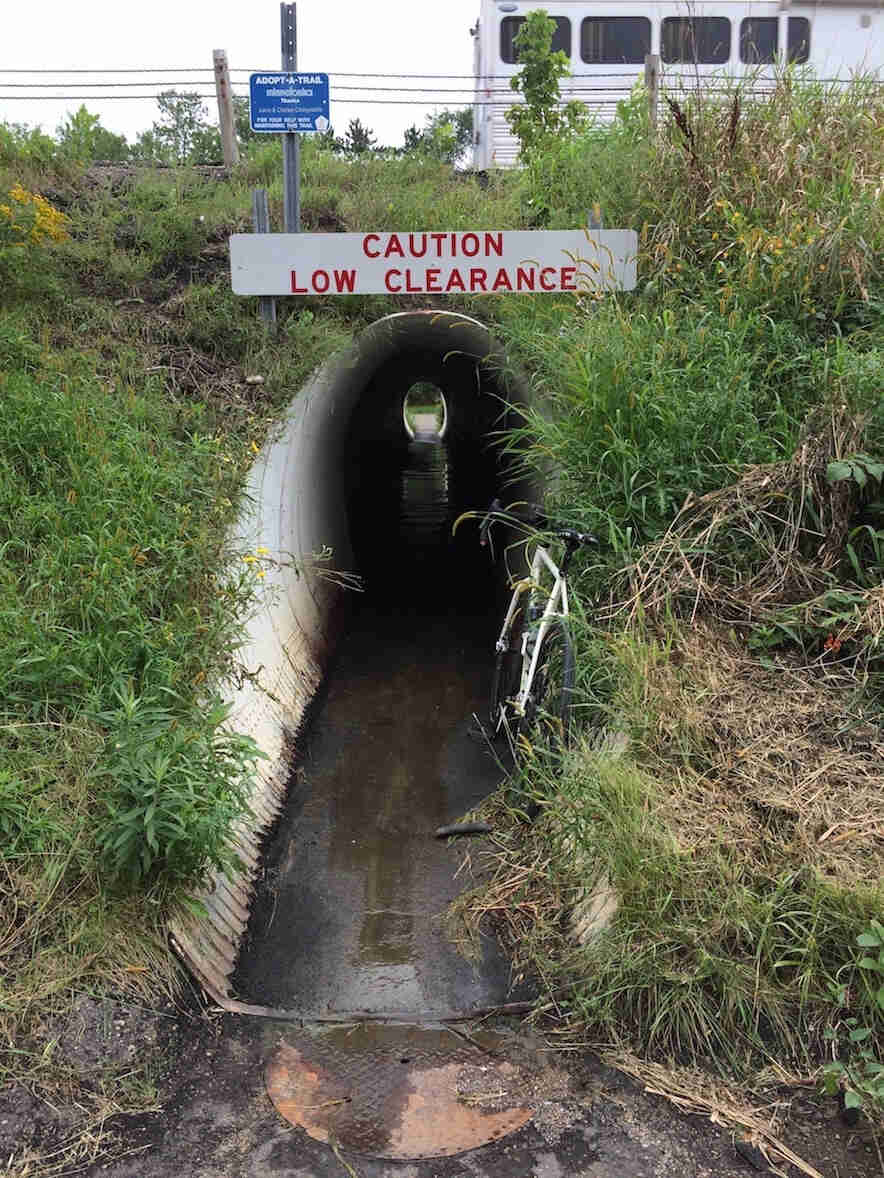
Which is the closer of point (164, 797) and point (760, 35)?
point (164, 797)

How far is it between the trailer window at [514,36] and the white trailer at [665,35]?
0.01 m

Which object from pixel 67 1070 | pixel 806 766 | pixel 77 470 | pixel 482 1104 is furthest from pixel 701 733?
pixel 77 470

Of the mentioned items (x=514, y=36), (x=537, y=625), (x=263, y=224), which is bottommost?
(x=537, y=625)

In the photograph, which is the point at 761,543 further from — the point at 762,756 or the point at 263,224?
the point at 263,224

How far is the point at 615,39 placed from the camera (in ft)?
44.3

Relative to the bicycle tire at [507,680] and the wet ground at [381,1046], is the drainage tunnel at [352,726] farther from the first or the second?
the bicycle tire at [507,680]

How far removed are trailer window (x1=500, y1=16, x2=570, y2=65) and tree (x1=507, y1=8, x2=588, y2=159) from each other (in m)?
3.96

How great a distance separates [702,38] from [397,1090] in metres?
14.3

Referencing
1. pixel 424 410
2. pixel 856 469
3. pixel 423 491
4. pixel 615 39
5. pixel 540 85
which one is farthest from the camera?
pixel 424 410

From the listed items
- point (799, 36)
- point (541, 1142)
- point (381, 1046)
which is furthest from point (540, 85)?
point (541, 1142)

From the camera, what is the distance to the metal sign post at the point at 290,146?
6703 mm

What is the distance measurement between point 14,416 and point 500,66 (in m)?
10.2

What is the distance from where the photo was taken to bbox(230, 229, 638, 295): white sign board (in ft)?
22.0

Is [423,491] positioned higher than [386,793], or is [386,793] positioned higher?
[386,793]
